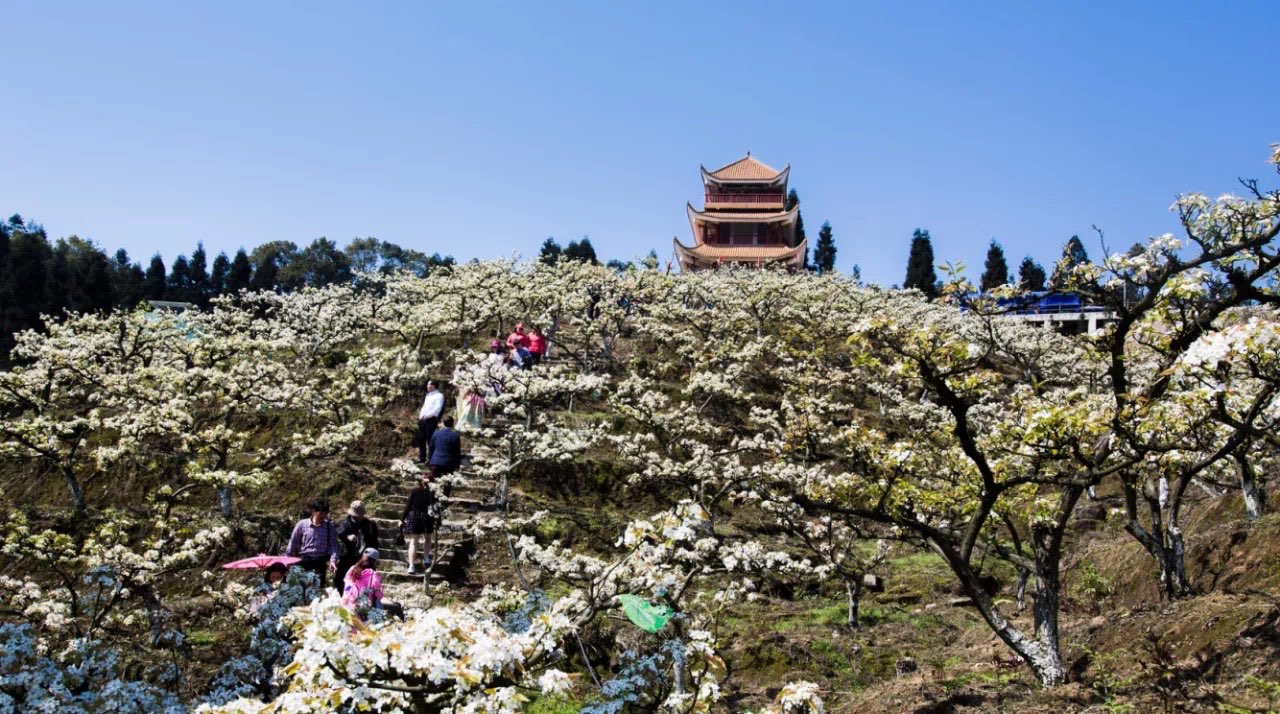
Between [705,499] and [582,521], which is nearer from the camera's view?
[705,499]

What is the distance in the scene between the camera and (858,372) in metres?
26.1

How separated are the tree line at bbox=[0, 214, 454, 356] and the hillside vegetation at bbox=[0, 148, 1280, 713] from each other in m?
11.3

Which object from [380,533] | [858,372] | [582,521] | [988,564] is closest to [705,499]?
[582,521]

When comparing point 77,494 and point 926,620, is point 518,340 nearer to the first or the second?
point 77,494

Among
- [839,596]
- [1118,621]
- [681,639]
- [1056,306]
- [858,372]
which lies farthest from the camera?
[1056,306]

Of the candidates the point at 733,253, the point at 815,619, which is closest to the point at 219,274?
the point at 733,253

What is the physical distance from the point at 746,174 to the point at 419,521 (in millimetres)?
50738

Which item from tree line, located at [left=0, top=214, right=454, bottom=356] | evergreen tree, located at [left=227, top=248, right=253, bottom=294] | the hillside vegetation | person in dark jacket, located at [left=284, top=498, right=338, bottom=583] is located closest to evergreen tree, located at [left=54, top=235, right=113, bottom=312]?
tree line, located at [left=0, top=214, right=454, bottom=356]

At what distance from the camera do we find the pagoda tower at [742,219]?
187 feet

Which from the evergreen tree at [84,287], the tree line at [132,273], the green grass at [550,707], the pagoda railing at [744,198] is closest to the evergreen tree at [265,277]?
the tree line at [132,273]

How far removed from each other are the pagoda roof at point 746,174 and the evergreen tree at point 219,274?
113ft

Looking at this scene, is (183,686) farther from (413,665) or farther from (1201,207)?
(1201,207)

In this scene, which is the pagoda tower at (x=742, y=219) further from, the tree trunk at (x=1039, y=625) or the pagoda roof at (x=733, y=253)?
the tree trunk at (x=1039, y=625)

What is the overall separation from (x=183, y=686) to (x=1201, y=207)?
12.0 metres
